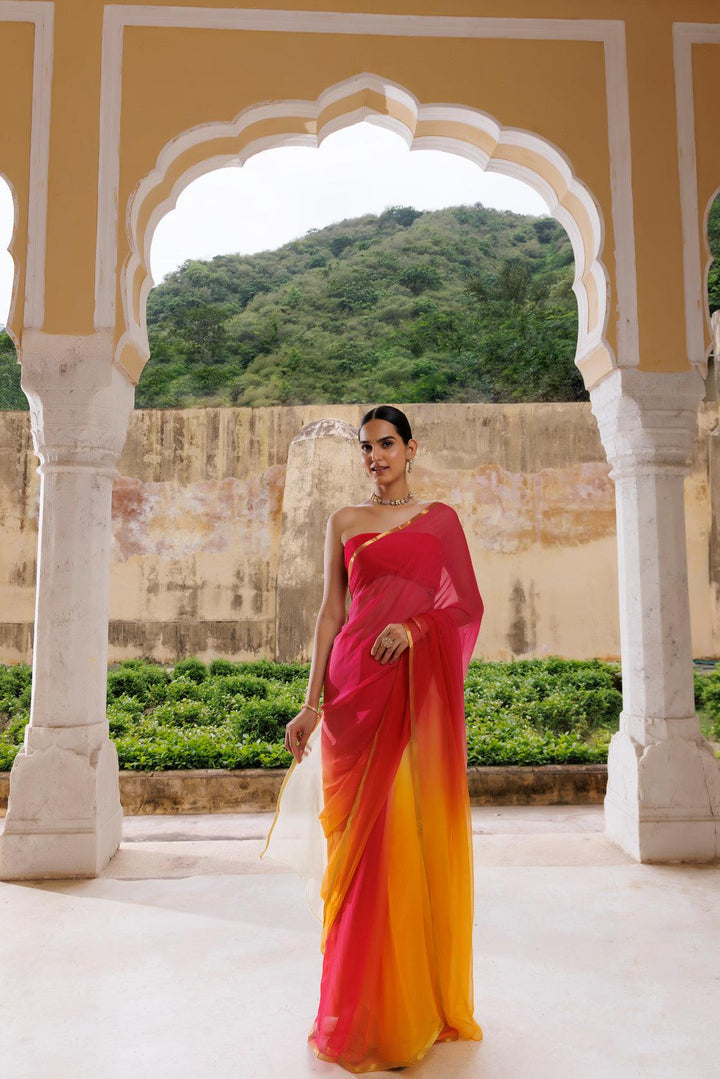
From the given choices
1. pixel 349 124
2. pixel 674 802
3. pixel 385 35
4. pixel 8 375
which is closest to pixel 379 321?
pixel 8 375

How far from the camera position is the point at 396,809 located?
2.16 m

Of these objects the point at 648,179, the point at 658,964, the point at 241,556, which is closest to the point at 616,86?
the point at 648,179

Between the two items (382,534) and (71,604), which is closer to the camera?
(382,534)

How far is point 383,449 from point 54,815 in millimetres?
2359

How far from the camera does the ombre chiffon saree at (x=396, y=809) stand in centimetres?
A: 205

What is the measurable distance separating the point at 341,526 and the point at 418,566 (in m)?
0.27

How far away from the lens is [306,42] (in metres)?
3.96

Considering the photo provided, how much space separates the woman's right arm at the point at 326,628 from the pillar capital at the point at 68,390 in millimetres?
1822

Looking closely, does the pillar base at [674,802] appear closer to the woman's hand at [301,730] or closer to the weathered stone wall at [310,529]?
the woman's hand at [301,730]

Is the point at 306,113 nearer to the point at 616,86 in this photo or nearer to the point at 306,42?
the point at 306,42

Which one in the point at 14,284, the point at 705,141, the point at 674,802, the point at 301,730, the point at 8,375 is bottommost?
the point at 674,802

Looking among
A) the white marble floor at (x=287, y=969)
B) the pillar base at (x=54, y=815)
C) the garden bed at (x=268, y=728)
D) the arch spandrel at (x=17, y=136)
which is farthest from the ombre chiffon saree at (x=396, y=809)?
the garden bed at (x=268, y=728)

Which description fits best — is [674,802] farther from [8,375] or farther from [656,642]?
[8,375]

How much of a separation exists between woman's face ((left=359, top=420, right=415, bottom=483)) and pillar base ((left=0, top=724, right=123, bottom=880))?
2.11m
